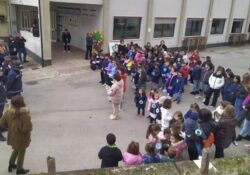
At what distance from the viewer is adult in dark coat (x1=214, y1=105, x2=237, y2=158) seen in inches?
250

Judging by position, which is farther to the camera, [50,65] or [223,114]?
[50,65]

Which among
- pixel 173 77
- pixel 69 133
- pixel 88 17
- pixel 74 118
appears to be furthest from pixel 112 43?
pixel 69 133

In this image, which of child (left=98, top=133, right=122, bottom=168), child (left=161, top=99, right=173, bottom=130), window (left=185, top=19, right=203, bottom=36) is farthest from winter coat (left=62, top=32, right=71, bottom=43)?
child (left=98, top=133, right=122, bottom=168)

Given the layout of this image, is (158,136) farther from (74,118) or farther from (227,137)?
(74,118)

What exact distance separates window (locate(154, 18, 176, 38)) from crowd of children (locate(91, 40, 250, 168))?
191 inches

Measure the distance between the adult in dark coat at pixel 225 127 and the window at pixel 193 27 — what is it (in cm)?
1561

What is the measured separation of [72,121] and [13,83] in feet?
7.42

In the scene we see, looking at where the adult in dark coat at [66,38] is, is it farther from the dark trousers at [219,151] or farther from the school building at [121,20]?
the dark trousers at [219,151]

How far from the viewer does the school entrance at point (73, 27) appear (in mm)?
15688

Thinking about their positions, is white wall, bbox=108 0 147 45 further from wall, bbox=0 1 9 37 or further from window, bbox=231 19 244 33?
window, bbox=231 19 244 33

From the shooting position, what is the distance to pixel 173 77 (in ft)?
34.7

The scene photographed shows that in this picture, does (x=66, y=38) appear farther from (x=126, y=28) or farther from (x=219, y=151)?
(x=219, y=151)

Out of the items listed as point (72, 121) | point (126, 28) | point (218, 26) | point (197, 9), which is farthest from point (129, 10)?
point (72, 121)

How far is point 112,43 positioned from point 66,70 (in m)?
3.69
